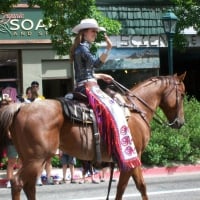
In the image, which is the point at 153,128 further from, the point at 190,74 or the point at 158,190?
the point at 190,74

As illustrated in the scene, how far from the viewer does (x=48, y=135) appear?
24.3 ft

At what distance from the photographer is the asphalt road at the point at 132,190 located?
10348 millimetres

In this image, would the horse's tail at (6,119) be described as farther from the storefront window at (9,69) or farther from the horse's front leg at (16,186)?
the storefront window at (9,69)

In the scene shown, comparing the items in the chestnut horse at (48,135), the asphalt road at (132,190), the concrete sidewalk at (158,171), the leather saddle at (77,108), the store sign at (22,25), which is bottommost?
the concrete sidewalk at (158,171)

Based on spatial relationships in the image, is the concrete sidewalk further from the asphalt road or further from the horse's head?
the horse's head

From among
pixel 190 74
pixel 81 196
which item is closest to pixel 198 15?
pixel 190 74

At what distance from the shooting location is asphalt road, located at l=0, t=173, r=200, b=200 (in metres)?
10.3

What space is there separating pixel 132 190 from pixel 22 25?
998cm

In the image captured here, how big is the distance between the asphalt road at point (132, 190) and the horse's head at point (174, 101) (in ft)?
5.86

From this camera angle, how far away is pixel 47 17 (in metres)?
14.9

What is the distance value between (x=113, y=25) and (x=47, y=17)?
1955 millimetres

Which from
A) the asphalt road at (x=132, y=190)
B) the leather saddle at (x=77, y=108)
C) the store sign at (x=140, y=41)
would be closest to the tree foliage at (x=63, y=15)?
the asphalt road at (x=132, y=190)

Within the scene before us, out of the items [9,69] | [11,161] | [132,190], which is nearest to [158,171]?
[132,190]

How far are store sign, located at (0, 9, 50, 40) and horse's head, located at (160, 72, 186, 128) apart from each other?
1133 cm
